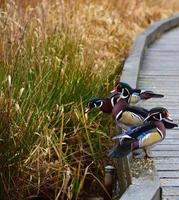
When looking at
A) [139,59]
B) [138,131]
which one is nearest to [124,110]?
[138,131]

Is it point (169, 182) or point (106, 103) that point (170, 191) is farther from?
point (106, 103)

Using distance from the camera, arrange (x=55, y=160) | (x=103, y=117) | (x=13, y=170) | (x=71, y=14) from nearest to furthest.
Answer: (x=13, y=170), (x=55, y=160), (x=103, y=117), (x=71, y=14)

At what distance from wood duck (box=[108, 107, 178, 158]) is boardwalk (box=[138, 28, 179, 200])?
0.97 ft

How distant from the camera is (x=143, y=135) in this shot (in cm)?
321

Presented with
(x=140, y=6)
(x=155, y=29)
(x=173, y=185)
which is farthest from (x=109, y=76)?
(x=140, y=6)

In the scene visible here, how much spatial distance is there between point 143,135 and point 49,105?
5.04 feet

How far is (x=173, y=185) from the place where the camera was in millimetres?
3426

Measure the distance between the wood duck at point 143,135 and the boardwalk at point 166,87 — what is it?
11.6 inches

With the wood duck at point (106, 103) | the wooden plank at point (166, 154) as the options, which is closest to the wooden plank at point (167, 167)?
the wooden plank at point (166, 154)

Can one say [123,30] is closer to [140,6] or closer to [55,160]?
[140,6]

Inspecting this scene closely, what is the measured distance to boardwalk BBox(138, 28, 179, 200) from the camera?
11.6 ft

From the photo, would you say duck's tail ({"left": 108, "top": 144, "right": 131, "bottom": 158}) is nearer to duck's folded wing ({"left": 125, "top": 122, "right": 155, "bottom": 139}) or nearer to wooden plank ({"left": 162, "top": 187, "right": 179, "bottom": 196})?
duck's folded wing ({"left": 125, "top": 122, "right": 155, "bottom": 139})

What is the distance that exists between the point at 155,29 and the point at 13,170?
200 inches

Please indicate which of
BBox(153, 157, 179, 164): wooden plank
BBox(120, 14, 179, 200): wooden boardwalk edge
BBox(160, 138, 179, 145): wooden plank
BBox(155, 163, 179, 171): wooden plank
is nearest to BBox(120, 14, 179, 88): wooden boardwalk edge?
BBox(120, 14, 179, 200): wooden boardwalk edge
